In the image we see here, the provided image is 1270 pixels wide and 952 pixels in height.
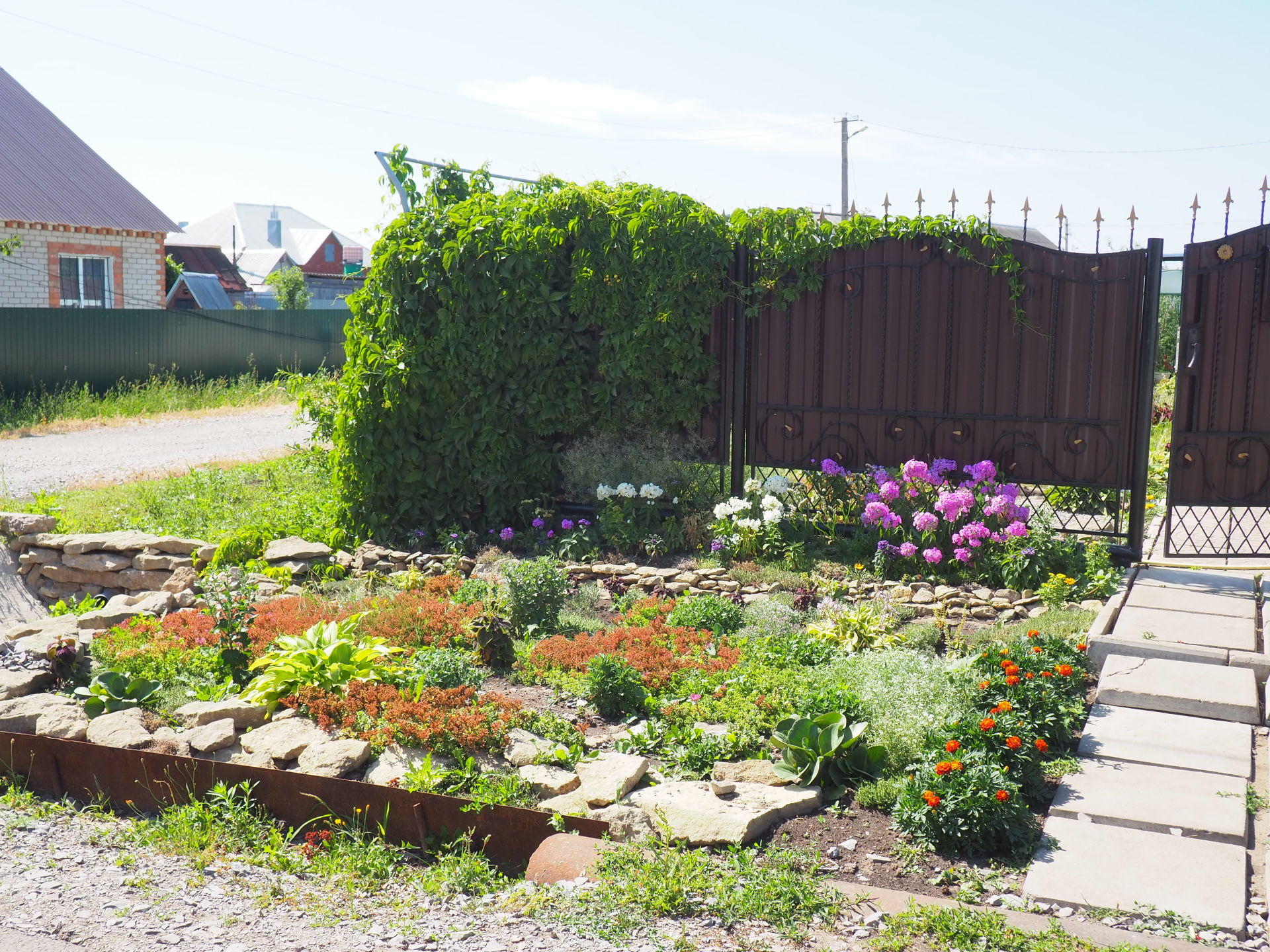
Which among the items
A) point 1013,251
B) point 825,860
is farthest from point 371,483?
point 825,860

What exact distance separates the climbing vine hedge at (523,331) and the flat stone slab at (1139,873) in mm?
4584

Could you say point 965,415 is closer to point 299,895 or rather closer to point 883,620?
point 883,620

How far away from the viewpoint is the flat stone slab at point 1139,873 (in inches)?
115

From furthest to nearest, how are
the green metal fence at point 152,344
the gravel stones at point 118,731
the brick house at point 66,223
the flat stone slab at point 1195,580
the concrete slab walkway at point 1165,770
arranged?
the brick house at point 66,223 < the green metal fence at point 152,344 < the flat stone slab at point 1195,580 < the gravel stones at point 118,731 < the concrete slab walkway at point 1165,770

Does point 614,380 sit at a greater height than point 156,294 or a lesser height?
lesser

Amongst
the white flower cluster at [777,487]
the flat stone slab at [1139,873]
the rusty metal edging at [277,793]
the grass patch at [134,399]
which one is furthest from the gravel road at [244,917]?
the grass patch at [134,399]

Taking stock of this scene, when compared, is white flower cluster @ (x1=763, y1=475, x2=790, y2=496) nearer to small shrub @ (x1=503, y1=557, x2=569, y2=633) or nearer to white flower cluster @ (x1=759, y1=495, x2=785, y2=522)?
white flower cluster @ (x1=759, y1=495, x2=785, y2=522)

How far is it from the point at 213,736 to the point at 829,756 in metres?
2.31

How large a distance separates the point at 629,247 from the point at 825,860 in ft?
16.1

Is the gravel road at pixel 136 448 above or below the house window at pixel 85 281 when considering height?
below

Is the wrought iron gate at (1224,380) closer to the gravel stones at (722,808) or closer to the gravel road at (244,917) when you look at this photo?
the gravel stones at (722,808)

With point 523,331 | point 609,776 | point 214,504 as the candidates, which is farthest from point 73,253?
point 609,776

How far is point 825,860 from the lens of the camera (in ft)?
10.6

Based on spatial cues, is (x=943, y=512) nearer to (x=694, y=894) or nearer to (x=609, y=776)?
(x=609, y=776)
